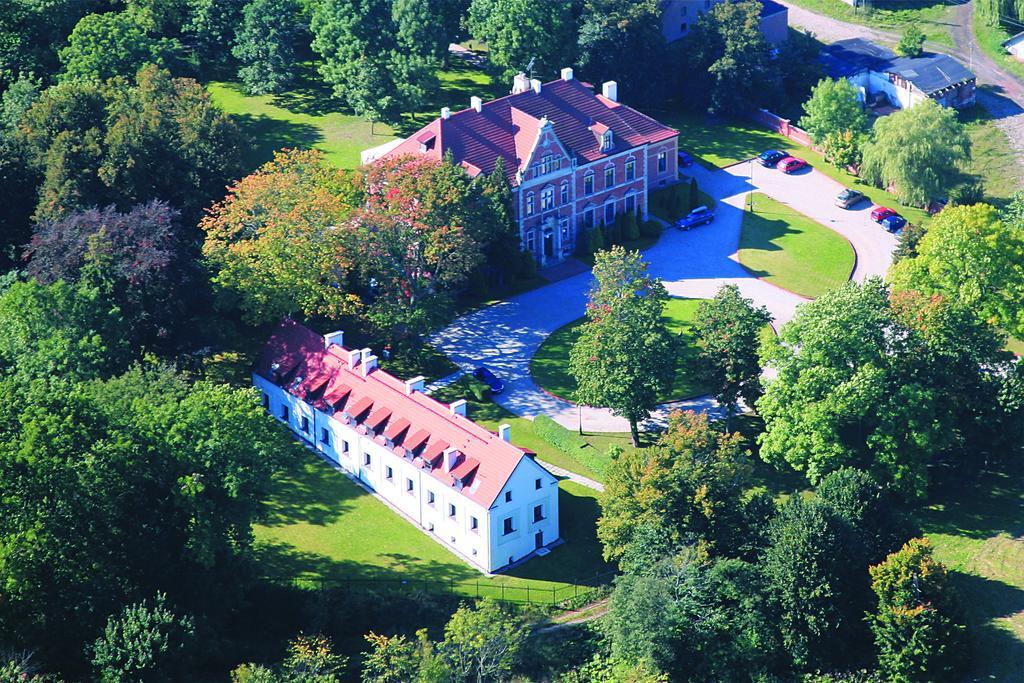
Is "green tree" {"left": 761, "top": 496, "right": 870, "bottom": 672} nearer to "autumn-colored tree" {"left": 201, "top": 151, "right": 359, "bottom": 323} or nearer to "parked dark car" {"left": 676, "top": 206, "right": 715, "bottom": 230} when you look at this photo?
"autumn-colored tree" {"left": 201, "top": 151, "right": 359, "bottom": 323}

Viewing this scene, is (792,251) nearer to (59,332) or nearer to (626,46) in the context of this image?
(626,46)

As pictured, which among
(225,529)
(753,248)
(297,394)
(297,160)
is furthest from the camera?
(753,248)

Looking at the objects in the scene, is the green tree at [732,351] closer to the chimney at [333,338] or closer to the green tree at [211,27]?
the chimney at [333,338]

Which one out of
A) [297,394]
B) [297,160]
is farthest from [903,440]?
[297,160]

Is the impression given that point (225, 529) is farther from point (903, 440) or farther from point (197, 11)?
point (197, 11)

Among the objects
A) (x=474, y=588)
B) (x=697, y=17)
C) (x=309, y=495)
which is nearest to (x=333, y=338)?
(x=309, y=495)

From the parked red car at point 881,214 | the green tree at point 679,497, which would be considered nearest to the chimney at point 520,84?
the parked red car at point 881,214
